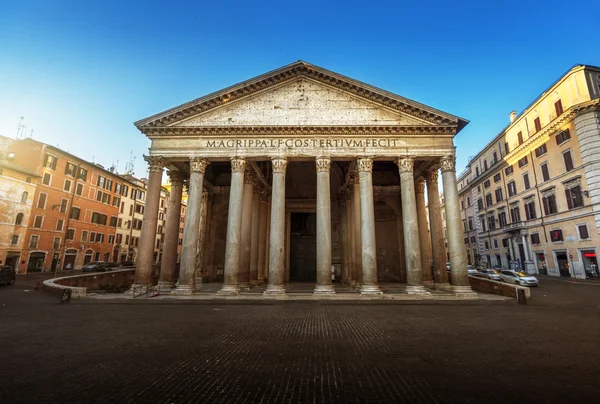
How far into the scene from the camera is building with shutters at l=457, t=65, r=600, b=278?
23.5m

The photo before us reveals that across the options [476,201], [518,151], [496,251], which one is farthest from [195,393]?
[476,201]

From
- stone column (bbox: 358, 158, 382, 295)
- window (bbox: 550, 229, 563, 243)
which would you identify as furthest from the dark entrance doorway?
window (bbox: 550, 229, 563, 243)

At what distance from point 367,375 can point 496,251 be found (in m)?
41.7

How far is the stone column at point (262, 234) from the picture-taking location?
68.7 feet

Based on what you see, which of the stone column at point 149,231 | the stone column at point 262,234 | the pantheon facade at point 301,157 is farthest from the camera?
the stone column at point 262,234

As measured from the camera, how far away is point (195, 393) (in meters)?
3.90

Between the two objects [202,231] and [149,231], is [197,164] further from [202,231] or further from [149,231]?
[202,231]

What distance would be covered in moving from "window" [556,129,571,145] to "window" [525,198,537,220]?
663 centimetres

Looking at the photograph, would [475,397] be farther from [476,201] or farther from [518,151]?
[476,201]

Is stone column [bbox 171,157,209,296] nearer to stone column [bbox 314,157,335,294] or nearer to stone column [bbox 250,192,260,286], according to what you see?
stone column [bbox 250,192,260,286]

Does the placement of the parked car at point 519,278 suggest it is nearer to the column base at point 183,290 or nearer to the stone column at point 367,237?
the stone column at point 367,237

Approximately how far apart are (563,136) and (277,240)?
2771 cm

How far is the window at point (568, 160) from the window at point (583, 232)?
485cm

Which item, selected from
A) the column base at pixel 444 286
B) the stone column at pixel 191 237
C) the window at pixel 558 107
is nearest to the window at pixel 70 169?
the stone column at pixel 191 237
